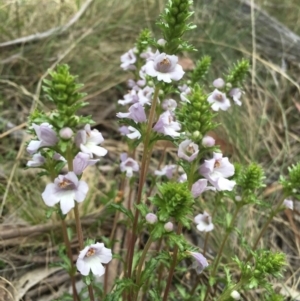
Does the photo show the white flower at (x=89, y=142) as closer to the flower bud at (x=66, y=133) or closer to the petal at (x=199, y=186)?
the flower bud at (x=66, y=133)

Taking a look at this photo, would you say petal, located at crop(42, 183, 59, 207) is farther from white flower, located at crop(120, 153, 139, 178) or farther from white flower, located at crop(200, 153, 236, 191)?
white flower, located at crop(120, 153, 139, 178)

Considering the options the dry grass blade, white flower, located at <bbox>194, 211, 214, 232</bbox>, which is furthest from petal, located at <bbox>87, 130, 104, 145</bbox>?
the dry grass blade

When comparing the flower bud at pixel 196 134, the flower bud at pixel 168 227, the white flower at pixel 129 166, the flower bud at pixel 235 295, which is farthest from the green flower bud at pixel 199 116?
the white flower at pixel 129 166

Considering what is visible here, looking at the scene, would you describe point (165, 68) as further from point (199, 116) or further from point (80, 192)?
point (80, 192)

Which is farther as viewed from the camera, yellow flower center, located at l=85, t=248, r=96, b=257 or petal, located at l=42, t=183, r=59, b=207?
yellow flower center, located at l=85, t=248, r=96, b=257

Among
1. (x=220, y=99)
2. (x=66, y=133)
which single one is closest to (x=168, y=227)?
(x=66, y=133)

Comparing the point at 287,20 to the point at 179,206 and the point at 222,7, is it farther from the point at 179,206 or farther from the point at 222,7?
the point at 179,206

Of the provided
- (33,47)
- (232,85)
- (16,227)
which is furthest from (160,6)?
(16,227)
